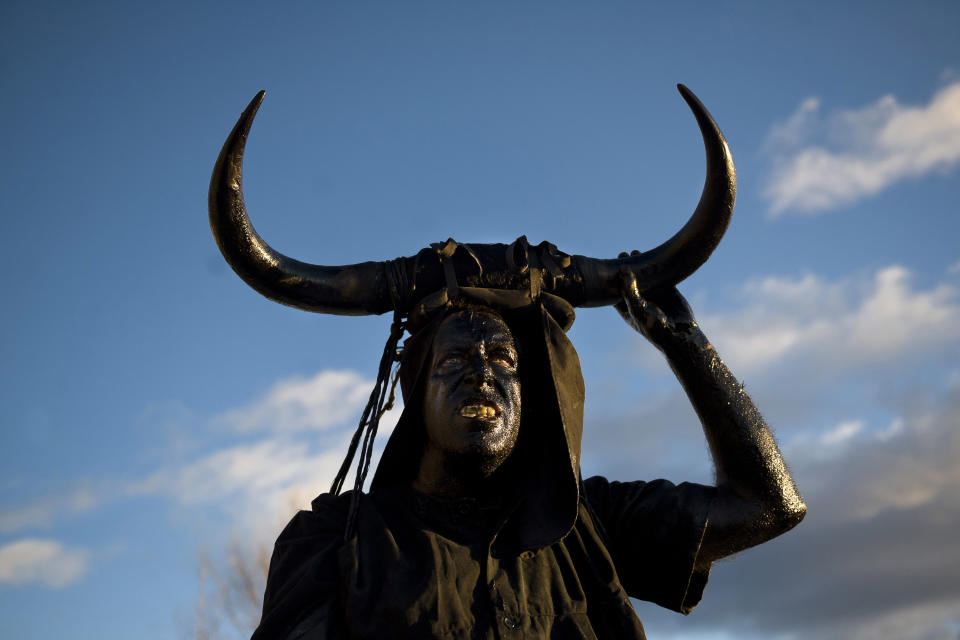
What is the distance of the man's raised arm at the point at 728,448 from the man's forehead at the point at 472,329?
587 mm

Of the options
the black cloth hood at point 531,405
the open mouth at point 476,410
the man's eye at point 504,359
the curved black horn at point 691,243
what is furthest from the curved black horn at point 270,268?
the curved black horn at point 691,243

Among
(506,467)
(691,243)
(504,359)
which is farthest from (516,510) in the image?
(691,243)

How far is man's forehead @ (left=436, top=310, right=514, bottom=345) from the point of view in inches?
173

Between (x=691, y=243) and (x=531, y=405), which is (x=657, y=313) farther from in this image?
(x=531, y=405)

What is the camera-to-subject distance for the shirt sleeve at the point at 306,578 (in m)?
3.91

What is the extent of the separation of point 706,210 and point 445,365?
1380 mm

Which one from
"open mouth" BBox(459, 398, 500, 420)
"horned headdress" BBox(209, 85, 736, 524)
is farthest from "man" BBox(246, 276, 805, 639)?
"horned headdress" BBox(209, 85, 736, 524)

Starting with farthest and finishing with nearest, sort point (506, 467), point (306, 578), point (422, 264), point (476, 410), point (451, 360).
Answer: point (422, 264) → point (506, 467) → point (451, 360) → point (476, 410) → point (306, 578)

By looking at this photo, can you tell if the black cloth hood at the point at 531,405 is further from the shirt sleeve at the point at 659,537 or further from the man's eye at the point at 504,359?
the shirt sleeve at the point at 659,537

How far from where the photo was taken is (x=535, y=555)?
4.21 m

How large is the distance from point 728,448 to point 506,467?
3.12ft

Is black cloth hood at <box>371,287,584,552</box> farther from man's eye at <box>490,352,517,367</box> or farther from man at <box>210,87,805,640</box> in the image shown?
man's eye at <box>490,352,517,367</box>

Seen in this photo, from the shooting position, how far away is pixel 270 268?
4434mm

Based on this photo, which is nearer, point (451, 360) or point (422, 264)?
point (451, 360)
